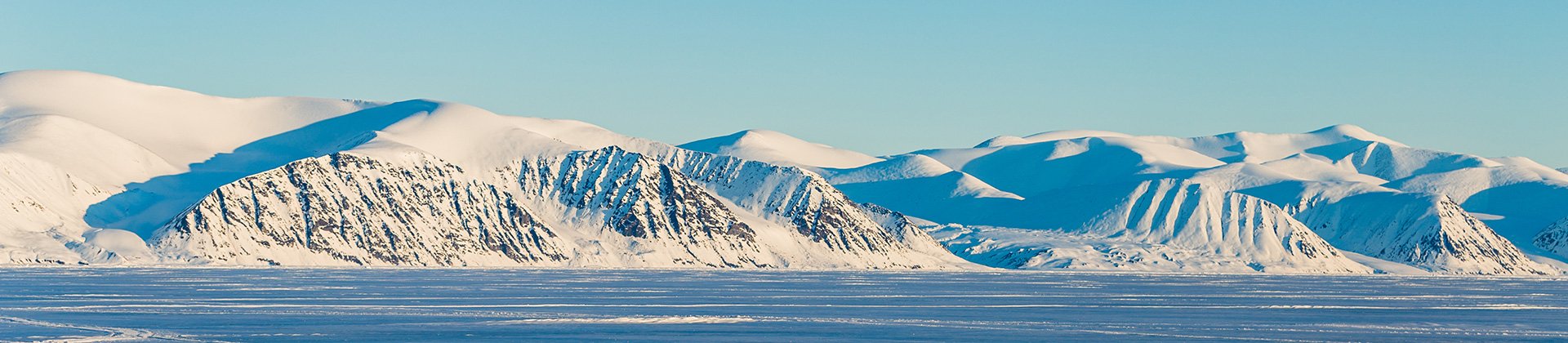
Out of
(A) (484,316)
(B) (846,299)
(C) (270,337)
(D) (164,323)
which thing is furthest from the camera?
(B) (846,299)

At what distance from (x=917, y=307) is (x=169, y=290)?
2569 inches

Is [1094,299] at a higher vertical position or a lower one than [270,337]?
lower

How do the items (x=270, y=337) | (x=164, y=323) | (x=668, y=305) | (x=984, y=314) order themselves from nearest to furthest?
(x=270, y=337) → (x=164, y=323) → (x=984, y=314) → (x=668, y=305)

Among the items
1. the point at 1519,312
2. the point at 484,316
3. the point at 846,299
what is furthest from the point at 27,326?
the point at 1519,312

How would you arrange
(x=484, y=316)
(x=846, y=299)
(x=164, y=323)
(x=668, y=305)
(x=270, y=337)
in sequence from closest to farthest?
(x=270, y=337) → (x=164, y=323) → (x=484, y=316) → (x=668, y=305) → (x=846, y=299)

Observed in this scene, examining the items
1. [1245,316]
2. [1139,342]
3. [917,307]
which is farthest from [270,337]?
[1245,316]

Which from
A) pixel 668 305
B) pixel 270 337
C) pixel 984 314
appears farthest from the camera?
pixel 668 305

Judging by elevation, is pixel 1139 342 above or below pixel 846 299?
above

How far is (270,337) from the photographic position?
11269 centimetres

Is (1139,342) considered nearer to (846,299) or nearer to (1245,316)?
(1245,316)

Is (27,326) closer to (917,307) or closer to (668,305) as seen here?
(668,305)

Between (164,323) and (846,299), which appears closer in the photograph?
(164,323)

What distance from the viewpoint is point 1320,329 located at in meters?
131

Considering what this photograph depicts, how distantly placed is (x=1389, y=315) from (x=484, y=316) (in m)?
64.2
